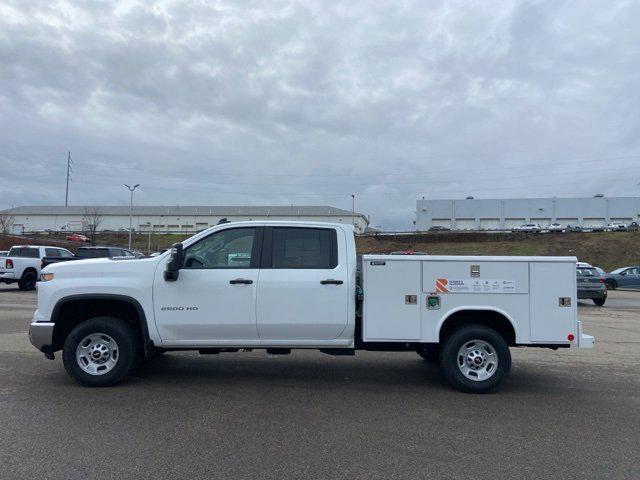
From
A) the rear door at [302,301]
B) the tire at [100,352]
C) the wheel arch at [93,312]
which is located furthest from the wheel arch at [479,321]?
the tire at [100,352]

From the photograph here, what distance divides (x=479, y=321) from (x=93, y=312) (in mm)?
4851

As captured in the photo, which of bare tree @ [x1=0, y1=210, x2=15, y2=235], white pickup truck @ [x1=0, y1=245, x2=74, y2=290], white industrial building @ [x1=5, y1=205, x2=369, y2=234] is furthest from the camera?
white industrial building @ [x1=5, y1=205, x2=369, y2=234]

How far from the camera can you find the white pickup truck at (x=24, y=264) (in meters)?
21.3

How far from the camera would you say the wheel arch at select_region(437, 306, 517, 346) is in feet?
20.9

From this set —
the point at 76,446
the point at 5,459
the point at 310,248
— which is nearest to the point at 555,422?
the point at 310,248

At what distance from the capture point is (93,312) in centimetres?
671

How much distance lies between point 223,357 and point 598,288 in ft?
52.9

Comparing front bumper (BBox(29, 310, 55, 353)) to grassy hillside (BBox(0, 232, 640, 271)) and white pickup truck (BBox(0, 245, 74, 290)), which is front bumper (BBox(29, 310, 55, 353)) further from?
grassy hillside (BBox(0, 232, 640, 271))

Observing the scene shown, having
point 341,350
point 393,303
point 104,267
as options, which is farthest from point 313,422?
point 104,267

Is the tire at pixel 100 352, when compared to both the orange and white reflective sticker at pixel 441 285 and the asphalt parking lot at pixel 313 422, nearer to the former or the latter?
the asphalt parking lot at pixel 313 422

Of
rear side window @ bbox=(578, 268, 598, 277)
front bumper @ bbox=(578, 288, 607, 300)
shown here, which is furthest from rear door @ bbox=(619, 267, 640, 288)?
front bumper @ bbox=(578, 288, 607, 300)

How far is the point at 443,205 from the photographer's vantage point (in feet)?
299

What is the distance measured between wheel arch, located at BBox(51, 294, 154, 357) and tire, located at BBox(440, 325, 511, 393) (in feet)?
11.8

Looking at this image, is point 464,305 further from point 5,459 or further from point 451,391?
point 5,459
